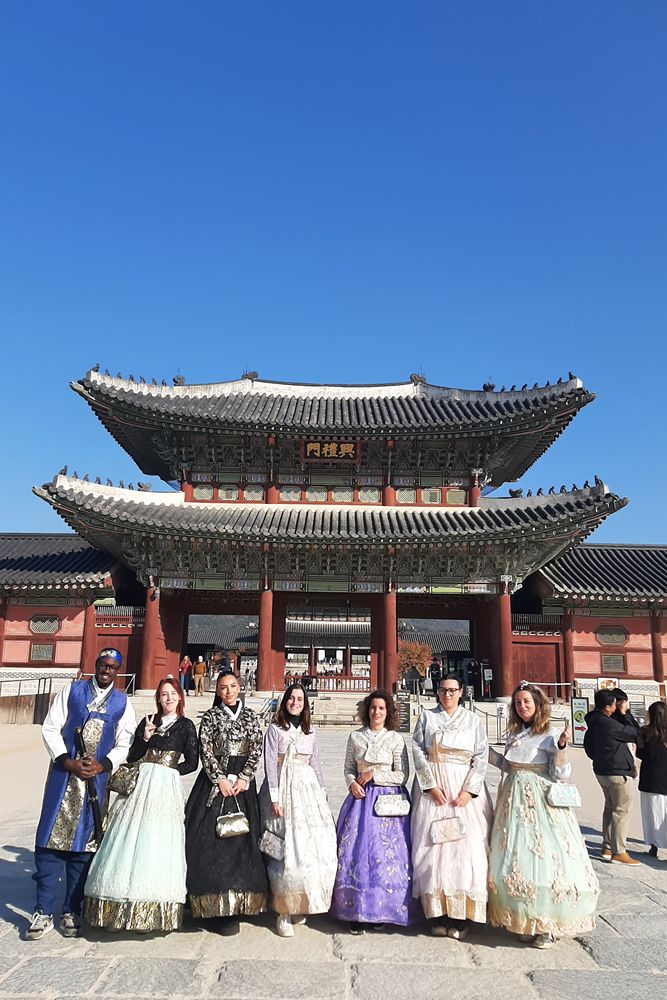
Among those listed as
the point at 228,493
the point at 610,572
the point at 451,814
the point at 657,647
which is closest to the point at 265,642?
the point at 228,493

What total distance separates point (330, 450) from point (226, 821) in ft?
57.6

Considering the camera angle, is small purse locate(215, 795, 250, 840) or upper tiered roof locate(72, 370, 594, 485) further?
upper tiered roof locate(72, 370, 594, 485)

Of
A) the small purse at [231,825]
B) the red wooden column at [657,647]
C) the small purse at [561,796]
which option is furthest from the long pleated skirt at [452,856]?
the red wooden column at [657,647]

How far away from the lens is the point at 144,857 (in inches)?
180

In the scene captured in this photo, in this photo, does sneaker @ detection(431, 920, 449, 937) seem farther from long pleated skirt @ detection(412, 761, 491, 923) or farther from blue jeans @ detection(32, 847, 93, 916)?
blue jeans @ detection(32, 847, 93, 916)

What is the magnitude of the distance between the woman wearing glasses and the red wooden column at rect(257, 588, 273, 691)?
1455 cm

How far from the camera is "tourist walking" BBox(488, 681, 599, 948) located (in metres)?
4.65

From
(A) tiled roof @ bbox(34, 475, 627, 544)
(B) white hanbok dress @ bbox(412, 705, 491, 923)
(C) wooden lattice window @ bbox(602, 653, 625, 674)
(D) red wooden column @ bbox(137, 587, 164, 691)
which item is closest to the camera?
(B) white hanbok dress @ bbox(412, 705, 491, 923)

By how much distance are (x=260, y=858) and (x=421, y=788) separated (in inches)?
49.5

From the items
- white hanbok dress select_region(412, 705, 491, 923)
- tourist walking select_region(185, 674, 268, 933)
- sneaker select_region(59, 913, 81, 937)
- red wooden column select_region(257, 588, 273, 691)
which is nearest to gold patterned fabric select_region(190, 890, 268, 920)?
tourist walking select_region(185, 674, 268, 933)

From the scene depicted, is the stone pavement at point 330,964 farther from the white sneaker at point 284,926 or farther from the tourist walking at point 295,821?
the tourist walking at point 295,821

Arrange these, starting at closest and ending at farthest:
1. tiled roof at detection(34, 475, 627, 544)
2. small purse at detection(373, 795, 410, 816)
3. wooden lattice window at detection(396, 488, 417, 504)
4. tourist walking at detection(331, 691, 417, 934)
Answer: tourist walking at detection(331, 691, 417, 934) → small purse at detection(373, 795, 410, 816) → tiled roof at detection(34, 475, 627, 544) → wooden lattice window at detection(396, 488, 417, 504)

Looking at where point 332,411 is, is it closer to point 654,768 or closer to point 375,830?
point 654,768

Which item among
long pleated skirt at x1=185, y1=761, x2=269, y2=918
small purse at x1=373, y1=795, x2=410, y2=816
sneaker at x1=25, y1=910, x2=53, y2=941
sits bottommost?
sneaker at x1=25, y1=910, x2=53, y2=941
